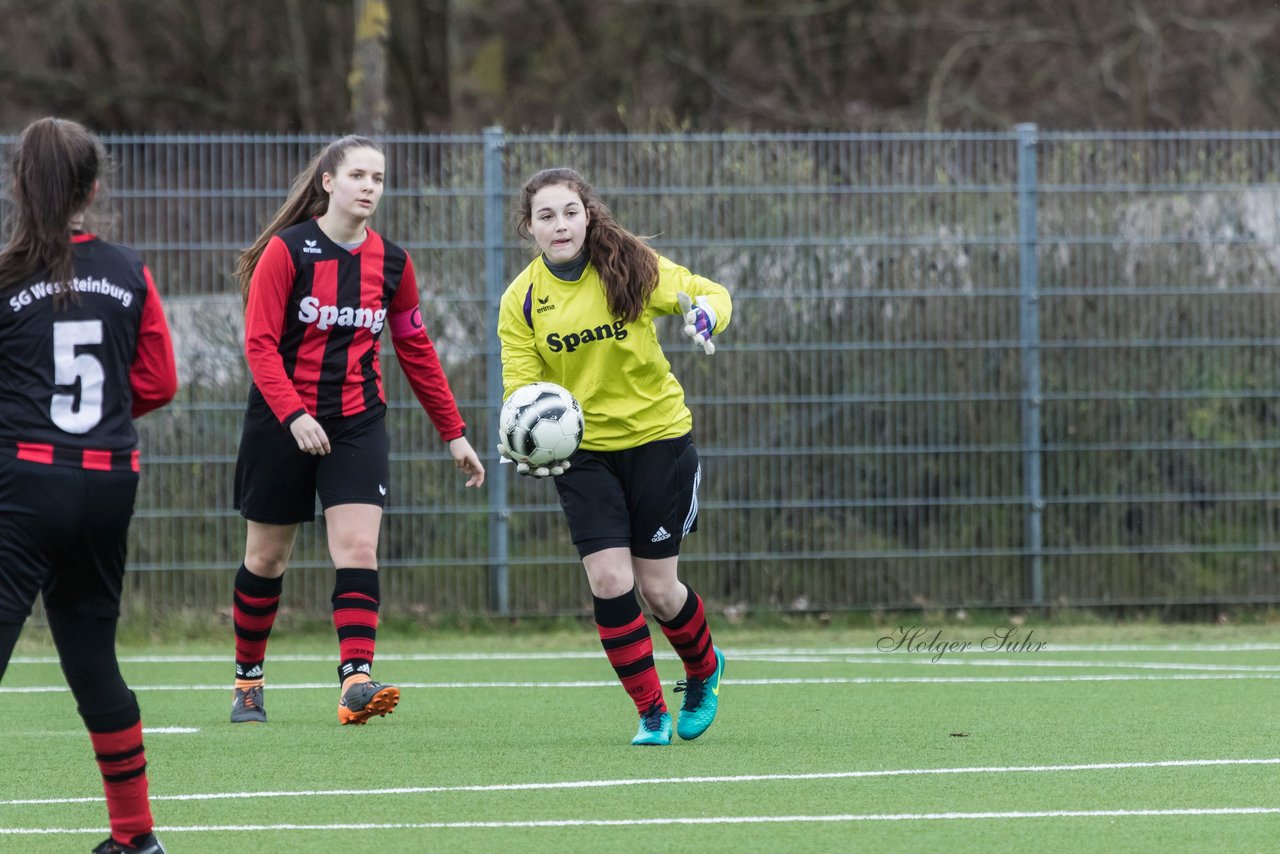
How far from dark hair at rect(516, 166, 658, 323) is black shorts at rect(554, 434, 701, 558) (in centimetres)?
46

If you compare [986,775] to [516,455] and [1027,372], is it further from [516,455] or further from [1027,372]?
[1027,372]

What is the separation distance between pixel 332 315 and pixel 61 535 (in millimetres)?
2616

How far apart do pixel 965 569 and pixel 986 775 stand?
16.7 ft

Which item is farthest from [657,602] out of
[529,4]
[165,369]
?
[529,4]

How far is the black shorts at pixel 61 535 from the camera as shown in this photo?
3982mm

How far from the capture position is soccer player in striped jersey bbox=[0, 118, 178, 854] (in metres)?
4.00

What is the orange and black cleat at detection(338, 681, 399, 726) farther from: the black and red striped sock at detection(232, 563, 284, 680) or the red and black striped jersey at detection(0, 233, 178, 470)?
the red and black striped jersey at detection(0, 233, 178, 470)

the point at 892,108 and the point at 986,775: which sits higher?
the point at 892,108

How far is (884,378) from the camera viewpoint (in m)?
10.3

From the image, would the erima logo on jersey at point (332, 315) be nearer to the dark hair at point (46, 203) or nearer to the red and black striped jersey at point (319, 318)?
the red and black striped jersey at point (319, 318)

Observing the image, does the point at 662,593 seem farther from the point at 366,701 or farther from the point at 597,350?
the point at 366,701

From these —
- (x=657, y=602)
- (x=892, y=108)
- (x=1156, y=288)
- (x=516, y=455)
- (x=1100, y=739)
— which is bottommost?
(x=1100, y=739)

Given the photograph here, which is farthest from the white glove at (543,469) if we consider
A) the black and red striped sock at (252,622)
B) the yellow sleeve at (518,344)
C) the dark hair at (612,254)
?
the black and red striped sock at (252,622)

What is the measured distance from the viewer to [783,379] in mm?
10281
